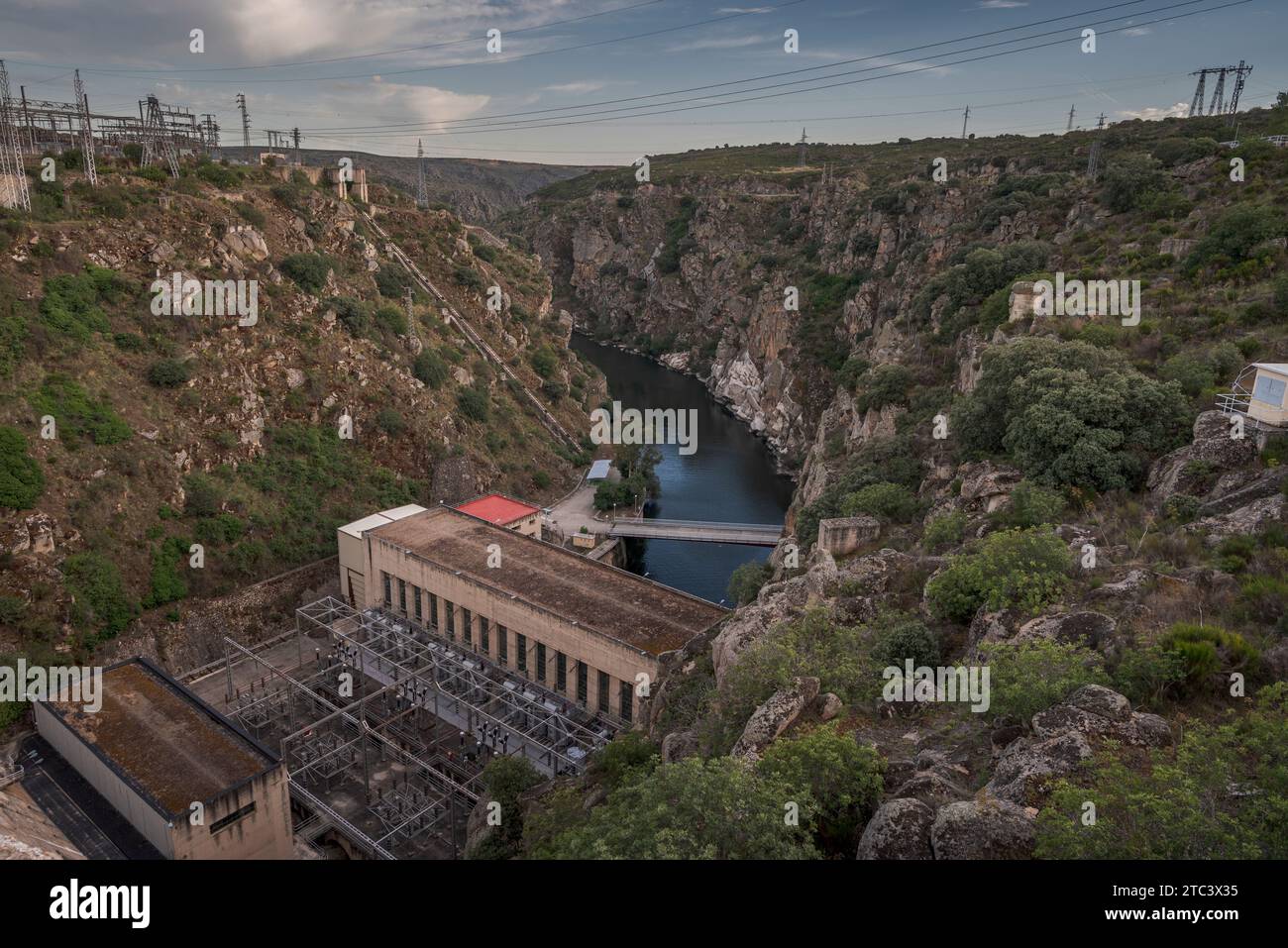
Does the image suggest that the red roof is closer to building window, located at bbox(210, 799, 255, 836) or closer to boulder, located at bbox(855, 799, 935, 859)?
building window, located at bbox(210, 799, 255, 836)

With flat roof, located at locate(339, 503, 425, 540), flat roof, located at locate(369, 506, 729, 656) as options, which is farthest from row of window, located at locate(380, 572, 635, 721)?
flat roof, located at locate(339, 503, 425, 540)

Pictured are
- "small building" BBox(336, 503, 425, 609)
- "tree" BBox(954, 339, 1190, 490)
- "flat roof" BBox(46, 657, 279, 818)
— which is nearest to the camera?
"tree" BBox(954, 339, 1190, 490)

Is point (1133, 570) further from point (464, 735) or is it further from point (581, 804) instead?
point (464, 735)

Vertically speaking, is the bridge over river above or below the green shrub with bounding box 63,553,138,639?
below

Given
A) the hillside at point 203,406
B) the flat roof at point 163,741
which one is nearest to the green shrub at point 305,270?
the hillside at point 203,406

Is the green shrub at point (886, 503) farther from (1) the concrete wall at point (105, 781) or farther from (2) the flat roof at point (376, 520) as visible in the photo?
(2) the flat roof at point (376, 520)

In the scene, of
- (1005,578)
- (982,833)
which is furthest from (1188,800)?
(1005,578)

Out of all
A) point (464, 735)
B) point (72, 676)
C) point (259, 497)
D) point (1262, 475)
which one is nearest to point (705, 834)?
point (1262, 475)

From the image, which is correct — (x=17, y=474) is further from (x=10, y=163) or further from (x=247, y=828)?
(x=247, y=828)
